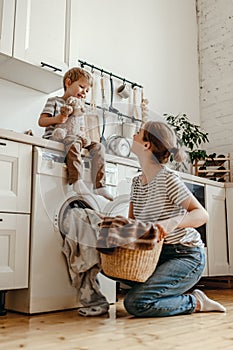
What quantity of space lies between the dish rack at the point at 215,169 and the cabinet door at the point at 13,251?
190 cm

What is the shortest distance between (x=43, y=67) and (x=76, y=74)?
0.23 meters

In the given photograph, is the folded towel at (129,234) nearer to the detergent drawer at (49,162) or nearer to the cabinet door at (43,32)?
the detergent drawer at (49,162)

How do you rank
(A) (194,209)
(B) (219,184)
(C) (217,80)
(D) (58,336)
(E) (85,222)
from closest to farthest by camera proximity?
1. (D) (58,336)
2. (A) (194,209)
3. (E) (85,222)
4. (B) (219,184)
5. (C) (217,80)

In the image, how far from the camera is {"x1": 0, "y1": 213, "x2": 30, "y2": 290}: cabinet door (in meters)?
1.86

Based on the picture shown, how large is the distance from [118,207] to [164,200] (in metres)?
0.22

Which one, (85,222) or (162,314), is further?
(85,222)

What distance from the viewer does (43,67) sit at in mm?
2387

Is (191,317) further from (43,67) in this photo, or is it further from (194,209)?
(43,67)

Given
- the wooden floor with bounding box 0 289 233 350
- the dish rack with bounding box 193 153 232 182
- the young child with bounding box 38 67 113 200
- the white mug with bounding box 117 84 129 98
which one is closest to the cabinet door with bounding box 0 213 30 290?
the wooden floor with bounding box 0 289 233 350

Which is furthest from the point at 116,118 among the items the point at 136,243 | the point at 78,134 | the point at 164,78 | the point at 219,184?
the point at 164,78

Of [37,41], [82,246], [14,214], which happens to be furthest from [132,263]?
[37,41]

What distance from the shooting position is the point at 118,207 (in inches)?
77.4

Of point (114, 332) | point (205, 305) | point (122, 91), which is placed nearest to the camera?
point (114, 332)

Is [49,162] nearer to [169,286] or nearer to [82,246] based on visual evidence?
[82,246]
